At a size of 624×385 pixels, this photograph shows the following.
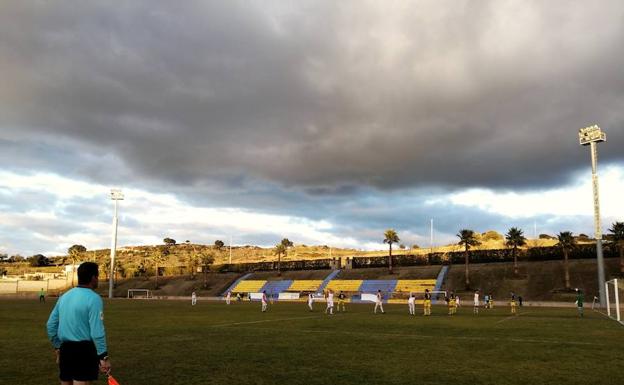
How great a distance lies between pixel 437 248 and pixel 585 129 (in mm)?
91071

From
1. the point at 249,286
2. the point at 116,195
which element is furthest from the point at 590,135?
the point at 116,195

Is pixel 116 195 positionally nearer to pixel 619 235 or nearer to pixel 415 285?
pixel 415 285

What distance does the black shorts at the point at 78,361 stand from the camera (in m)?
6.41

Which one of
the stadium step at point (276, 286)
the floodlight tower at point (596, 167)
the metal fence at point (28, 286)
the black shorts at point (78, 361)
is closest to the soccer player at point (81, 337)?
the black shorts at point (78, 361)

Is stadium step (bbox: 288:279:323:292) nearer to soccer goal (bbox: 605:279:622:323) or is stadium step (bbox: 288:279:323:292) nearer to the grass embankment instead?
the grass embankment

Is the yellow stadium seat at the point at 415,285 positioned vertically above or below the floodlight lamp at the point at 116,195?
below

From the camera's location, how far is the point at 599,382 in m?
11.7

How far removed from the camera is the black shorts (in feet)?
21.0

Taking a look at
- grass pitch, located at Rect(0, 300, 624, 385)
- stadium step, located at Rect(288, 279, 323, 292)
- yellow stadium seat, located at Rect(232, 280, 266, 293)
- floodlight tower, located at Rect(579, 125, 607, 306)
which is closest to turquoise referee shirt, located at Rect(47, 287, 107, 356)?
grass pitch, located at Rect(0, 300, 624, 385)

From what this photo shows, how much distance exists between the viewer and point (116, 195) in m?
93.6

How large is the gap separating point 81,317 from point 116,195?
93830mm

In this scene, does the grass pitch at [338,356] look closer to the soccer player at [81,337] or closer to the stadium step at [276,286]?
the soccer player at [81,337]

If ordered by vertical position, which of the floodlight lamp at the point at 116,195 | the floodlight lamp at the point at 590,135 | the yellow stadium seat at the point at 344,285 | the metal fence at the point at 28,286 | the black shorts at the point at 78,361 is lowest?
the metal fence at the point at 28,286

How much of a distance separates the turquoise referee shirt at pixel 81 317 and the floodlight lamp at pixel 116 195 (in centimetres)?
9296
